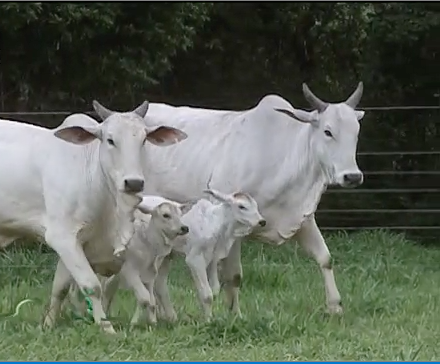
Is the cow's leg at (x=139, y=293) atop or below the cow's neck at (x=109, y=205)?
below

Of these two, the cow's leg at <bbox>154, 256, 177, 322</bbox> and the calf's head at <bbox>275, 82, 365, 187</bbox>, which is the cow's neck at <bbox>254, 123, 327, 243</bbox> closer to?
the calf's head at <bbox>275, 82, 365, 187</bbox>

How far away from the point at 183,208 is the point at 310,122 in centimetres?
98

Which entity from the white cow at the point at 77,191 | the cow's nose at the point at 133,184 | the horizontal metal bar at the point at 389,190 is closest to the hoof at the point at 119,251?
the white cow at the point at 77,191

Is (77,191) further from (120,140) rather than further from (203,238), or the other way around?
(203,238)

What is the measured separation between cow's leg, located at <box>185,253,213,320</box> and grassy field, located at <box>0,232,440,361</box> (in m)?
0.12

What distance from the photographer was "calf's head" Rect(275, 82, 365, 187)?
6.04m

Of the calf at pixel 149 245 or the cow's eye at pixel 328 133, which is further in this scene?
the cow's eye at pixel 328 133

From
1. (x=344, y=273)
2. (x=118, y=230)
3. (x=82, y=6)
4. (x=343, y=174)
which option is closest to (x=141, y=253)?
(x=118, y=230)

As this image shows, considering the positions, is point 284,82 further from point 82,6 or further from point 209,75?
point 82,6

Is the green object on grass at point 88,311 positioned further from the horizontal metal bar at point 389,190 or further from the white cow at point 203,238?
the horizontal metal bar at point 389,190

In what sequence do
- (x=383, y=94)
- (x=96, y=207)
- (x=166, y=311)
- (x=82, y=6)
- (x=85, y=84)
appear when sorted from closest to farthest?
(x=96, y=207)
(x=166, y=311)
(x=82, y=6)
(x=85, y=84)
(x=383, y=94)

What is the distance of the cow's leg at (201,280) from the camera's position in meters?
5.83

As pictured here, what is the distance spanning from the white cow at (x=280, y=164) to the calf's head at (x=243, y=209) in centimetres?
32

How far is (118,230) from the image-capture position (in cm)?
548
